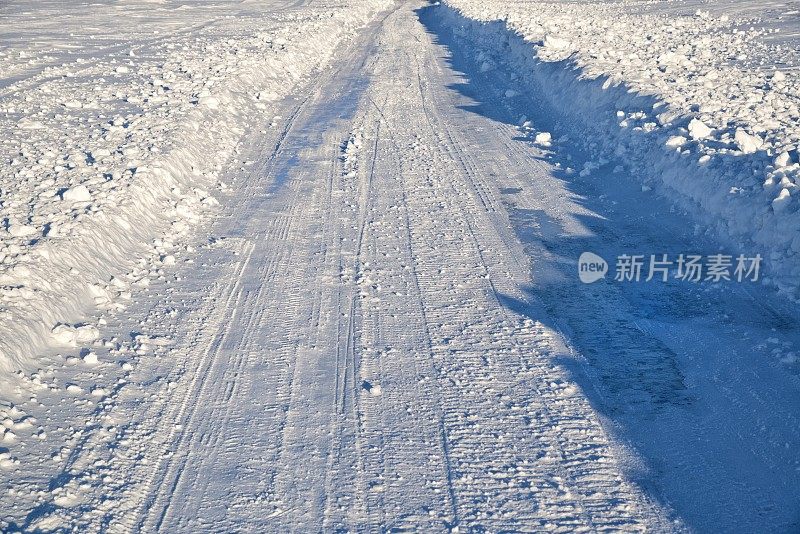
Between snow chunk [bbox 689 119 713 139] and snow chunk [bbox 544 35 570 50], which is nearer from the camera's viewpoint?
snow chunk [bbox 689 119 713 139]

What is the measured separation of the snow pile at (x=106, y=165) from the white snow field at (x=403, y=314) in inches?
2.1

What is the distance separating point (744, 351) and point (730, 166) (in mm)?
3272

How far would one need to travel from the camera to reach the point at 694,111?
10.3 meters

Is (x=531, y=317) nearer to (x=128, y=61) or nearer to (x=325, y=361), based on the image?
(x=325, y=361)

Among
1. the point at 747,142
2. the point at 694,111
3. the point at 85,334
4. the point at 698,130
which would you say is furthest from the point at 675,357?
the point at 694,111

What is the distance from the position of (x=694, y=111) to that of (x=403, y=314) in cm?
649

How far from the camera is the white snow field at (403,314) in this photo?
449 centimetres

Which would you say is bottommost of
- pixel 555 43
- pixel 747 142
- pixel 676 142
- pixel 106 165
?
pixel 106 165

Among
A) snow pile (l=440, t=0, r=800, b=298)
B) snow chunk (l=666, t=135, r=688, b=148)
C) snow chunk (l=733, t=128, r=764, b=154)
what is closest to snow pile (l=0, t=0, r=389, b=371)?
snow pile (l=440, t=0, r=800, b=298)

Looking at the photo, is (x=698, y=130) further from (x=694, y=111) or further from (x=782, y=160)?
(x=782, y=160)

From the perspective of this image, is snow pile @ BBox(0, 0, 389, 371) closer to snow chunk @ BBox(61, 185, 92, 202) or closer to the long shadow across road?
snow chunk @ BBox(61, 185, 92, 202)

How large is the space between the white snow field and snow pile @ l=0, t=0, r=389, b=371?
0.05m

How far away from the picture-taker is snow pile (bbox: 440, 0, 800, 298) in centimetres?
738

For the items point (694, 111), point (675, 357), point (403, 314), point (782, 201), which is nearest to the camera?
point (675, 357)
